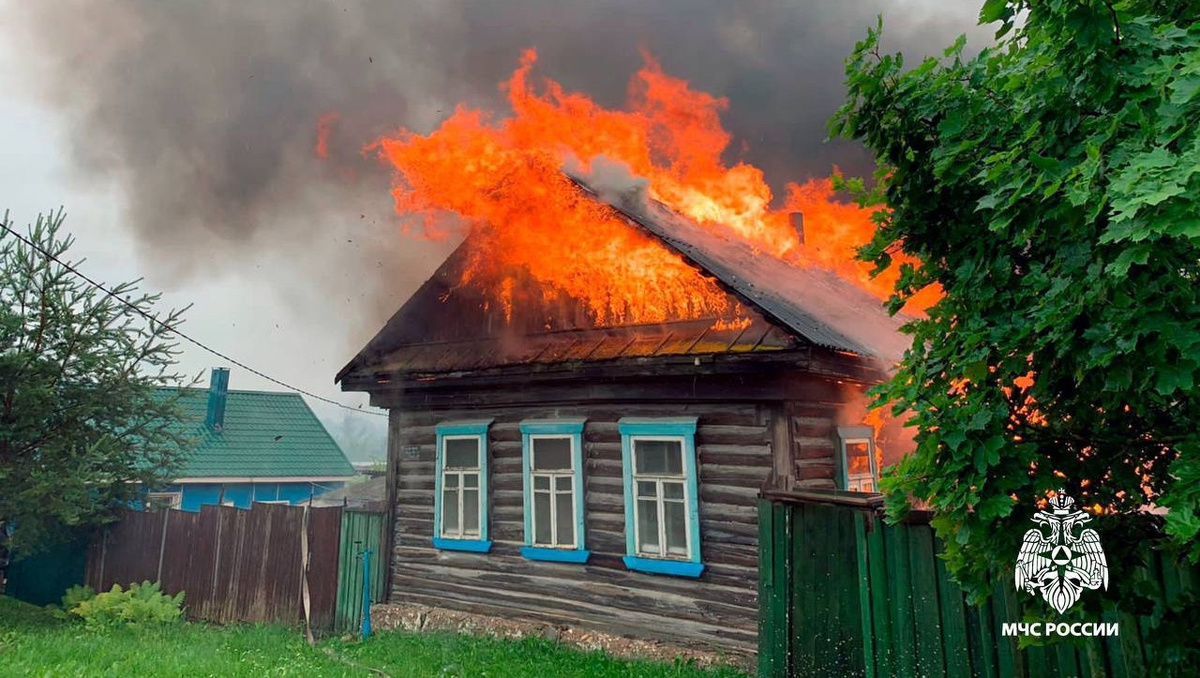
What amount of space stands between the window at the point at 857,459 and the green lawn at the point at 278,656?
3.24 m

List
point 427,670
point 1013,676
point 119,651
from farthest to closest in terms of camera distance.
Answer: point 119,651
point 427,670
point 1013,676

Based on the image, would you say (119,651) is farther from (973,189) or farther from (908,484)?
(973,189)

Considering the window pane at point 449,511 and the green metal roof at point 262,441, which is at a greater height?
the green metal roof at point 262,441

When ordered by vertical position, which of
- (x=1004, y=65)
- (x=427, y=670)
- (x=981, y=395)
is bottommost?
(x=427, y=670)

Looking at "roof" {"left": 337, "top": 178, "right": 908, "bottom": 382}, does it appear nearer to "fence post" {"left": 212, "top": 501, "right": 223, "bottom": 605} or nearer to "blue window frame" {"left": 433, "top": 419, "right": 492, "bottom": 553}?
"blue window frame" {"left": 433, "top": 419, "right": 492, "bottom": 553}

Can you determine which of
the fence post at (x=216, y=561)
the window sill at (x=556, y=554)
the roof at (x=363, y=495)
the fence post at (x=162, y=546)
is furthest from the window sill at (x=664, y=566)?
the roof at (x=363, y=495)

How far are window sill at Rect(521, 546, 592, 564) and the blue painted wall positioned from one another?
15.2m

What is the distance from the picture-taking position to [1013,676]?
15.5 ft

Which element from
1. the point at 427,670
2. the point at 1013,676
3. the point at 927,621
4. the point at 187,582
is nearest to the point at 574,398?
the point at 427,670

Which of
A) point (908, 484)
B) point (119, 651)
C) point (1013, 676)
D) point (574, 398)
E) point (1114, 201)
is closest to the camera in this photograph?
point (1114, 201)

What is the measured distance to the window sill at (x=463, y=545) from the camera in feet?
32.2

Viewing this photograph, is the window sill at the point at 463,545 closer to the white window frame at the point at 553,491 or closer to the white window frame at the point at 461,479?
the white window frame at the point at 461,479

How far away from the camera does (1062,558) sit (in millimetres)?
2955

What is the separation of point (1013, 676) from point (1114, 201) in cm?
403
